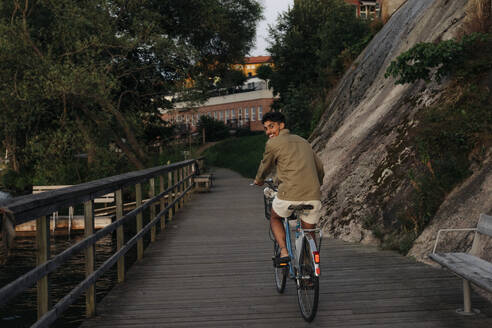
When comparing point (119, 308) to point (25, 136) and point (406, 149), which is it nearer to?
point (406, 149)

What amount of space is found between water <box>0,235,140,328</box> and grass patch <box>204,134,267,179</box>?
21237 millimetres

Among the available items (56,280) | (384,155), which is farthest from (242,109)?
(56,280)

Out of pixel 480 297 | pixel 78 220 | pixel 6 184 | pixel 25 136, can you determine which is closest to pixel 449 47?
pixel 480 297

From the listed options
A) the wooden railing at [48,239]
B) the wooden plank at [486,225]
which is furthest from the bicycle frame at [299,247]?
the wooden railing at [48,239]

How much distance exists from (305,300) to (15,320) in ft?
13.7

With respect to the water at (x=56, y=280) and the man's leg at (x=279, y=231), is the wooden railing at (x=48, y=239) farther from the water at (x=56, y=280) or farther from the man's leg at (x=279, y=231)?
the man's leg at (x=279, y=231)

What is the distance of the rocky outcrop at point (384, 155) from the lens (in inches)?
323

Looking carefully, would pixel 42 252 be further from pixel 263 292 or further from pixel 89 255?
pixel 263 292

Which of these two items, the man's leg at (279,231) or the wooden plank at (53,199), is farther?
the man's leg at (279,231)

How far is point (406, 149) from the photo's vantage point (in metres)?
10.4

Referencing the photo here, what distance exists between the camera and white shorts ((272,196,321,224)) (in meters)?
5.62

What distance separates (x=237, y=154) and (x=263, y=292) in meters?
40.2

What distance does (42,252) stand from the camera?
171 inches

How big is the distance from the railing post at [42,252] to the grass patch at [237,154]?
29784 mm
